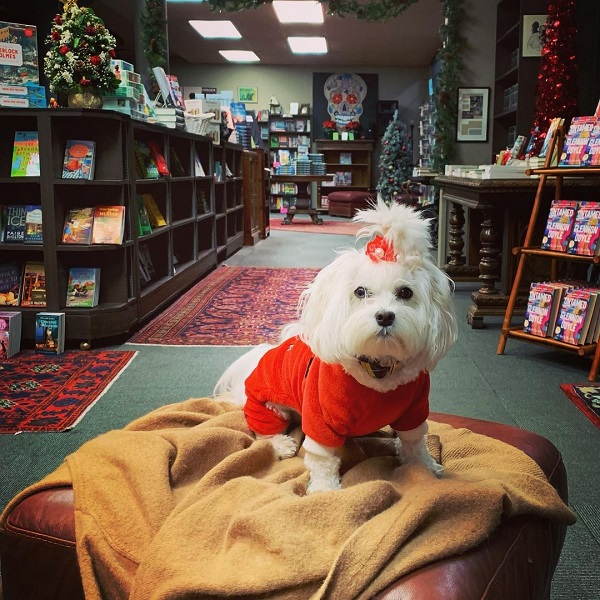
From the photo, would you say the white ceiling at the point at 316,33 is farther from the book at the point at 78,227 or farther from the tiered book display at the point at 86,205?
the book at the point at 78,227

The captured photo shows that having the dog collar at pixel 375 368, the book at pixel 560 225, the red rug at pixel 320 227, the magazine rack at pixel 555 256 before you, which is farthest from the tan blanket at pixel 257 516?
the red rug at pixel 320 227

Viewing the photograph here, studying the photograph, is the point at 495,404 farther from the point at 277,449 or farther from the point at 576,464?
the point at 277,449

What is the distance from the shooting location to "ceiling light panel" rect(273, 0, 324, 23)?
29.3 feet

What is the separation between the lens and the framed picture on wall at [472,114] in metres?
7.04

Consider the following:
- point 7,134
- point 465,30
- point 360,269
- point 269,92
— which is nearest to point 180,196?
point 7,134

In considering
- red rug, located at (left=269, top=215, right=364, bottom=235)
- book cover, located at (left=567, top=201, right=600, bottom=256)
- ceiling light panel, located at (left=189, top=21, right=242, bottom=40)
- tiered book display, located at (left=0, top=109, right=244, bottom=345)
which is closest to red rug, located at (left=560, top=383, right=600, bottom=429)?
book cover, located at (left=567, top=201, right=600, bottom=256)

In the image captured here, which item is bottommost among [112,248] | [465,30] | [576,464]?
[576,464]

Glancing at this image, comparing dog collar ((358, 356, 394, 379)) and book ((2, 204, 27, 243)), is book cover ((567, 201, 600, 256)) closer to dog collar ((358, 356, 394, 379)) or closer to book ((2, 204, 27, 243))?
dog collar ((358, 356, 394, 379))

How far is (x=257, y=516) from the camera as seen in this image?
1.11 meters

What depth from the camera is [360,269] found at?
1.22 metres

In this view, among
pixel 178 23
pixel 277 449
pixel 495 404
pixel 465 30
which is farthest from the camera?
pixel 178 23

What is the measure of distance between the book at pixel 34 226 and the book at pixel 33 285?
0.62ft

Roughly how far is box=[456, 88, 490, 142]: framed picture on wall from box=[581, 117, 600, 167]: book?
162 inches

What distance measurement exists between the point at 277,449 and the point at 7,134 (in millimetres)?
2693
